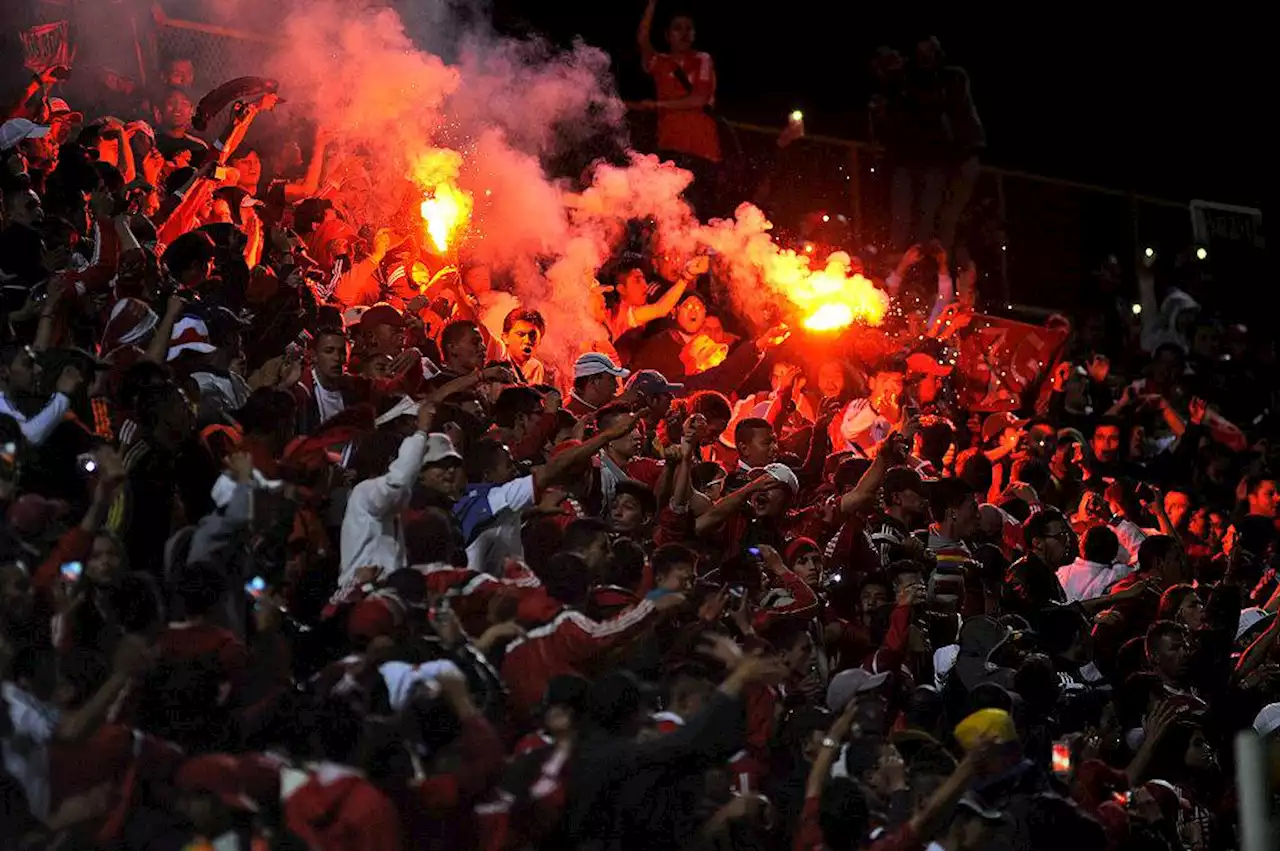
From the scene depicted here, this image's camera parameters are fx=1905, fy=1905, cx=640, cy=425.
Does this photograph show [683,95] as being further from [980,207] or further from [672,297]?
[980,207]

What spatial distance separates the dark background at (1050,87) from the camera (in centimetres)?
1605

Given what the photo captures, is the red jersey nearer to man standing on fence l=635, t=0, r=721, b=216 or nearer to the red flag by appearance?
man standing on fence l=635, t=0, r=721, b=216

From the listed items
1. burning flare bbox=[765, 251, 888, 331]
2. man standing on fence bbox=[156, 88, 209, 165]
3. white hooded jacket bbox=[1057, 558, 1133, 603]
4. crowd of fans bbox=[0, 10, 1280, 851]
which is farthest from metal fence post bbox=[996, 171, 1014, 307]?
man standing on fence bbox=[156, 88, 209, 165]

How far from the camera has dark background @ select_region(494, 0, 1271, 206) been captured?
16047mm

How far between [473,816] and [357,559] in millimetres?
1218

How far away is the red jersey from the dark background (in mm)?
2118

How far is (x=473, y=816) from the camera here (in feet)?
19.9

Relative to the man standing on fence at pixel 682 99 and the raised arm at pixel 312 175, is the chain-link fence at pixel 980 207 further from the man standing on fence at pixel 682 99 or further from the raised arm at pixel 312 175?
the raised arm at pixel 312 175

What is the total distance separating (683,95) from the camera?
13320 mm

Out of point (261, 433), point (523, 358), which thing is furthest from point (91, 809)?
point (523, 358)

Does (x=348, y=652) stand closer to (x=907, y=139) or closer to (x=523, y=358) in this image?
A: (x=523, y=358)

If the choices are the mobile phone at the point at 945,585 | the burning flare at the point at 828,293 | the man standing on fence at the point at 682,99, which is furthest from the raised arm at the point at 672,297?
the mobile phone at the point at 945,585

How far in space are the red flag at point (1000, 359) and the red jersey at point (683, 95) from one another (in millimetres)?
2298

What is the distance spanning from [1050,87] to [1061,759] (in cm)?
1057
